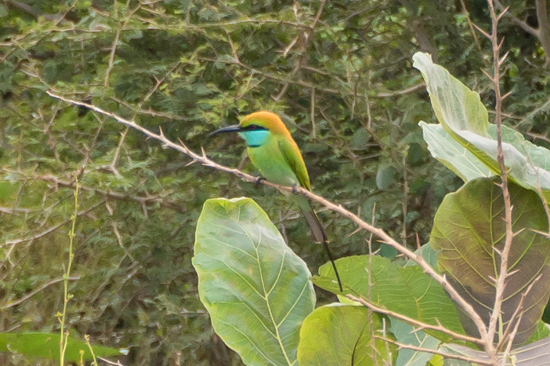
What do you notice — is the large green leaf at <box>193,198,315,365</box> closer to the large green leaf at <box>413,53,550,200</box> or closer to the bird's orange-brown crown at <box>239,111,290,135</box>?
the large green leaf at <box>413,53,550,200</box>

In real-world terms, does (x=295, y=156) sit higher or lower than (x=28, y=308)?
higher

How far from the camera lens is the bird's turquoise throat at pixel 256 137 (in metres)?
1.96

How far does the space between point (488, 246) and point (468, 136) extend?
0.15 metres

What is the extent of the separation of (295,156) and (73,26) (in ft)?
2.76

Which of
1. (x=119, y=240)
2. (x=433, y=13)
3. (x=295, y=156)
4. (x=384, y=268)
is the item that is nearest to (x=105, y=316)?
(x=119, y=240)

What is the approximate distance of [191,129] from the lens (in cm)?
233

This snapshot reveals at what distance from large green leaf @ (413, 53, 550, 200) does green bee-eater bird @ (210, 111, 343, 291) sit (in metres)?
0.81

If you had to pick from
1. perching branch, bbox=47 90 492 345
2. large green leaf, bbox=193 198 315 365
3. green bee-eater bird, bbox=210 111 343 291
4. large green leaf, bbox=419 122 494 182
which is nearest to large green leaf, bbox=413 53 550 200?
large green leaf, bbox=419 122 494 182

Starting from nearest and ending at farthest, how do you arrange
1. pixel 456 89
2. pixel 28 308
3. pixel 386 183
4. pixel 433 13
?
1. pixel 456 89
2. pixel 386 183
3. pixel 433 13
4. pixel 28 308

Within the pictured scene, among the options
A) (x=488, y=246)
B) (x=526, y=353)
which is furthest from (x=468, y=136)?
(x=526, y=353)

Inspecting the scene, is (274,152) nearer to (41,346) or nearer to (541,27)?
(41,346)

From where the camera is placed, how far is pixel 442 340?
3.03ft

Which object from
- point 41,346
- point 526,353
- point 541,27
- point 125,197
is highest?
point 526,353

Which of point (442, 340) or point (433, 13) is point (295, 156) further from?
→ point (442, 340)
